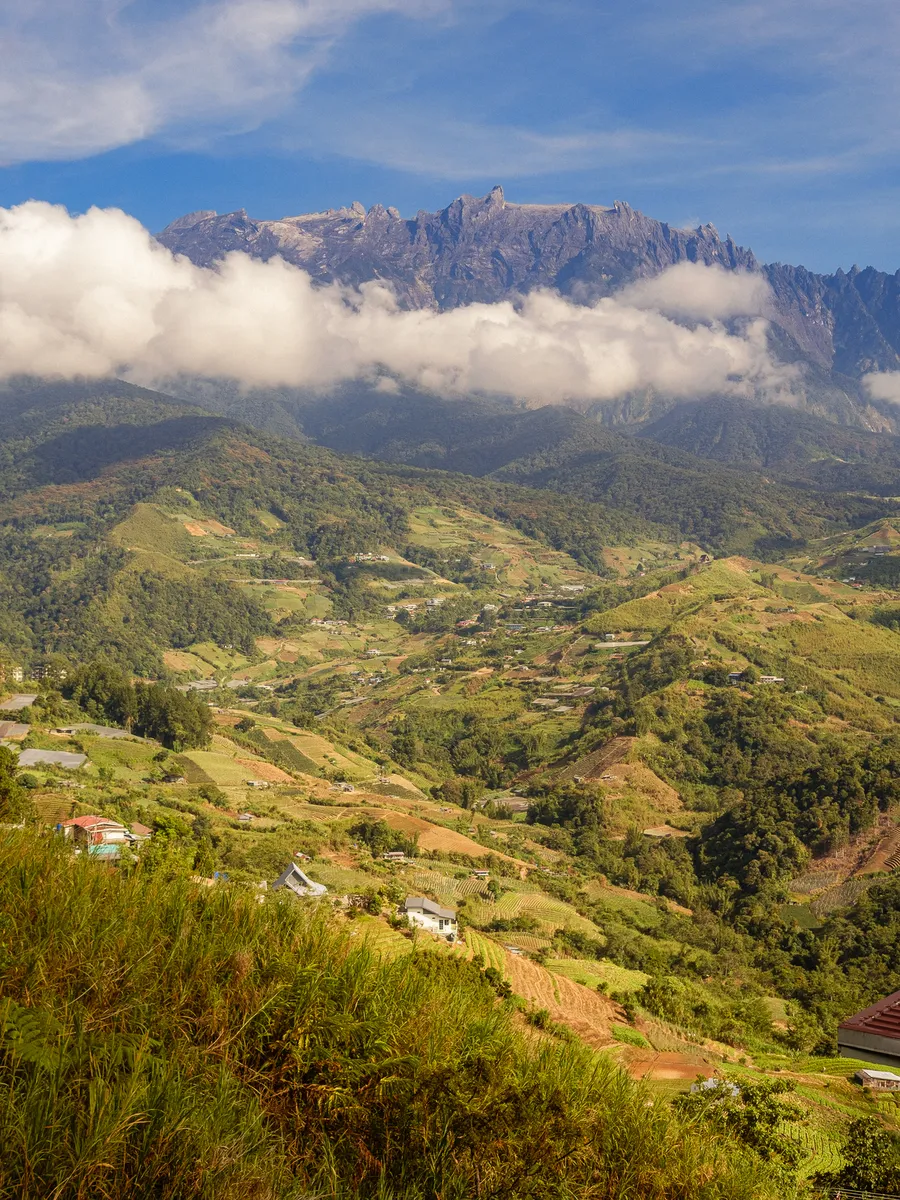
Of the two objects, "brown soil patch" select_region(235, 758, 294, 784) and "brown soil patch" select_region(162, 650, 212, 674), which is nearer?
"brown soil patch" select_region(235, 758, 294, 784)

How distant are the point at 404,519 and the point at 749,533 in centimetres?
7082

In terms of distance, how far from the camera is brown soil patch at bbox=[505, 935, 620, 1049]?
1789 centimetres

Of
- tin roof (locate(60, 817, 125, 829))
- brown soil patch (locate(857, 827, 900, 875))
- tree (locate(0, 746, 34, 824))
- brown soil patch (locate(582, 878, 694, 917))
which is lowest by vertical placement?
brown soil patch (locate(582, 878, 694, 917))

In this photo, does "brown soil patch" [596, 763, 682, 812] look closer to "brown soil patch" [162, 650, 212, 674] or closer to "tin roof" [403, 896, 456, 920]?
"tin roof" [403, 896, 456, 920]

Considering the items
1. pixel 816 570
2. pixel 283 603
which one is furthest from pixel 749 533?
pixel 283 603

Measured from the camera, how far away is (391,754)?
7419 centimetres

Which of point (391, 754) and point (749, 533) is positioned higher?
point (749, 533)

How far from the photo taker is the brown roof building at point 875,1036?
1672 cm

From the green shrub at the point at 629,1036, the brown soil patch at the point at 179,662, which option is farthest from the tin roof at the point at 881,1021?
the brown soil patch at the point at 179,662

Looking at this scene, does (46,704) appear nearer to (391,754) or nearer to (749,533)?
(391,754)

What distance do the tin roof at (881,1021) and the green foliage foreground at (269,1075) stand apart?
1213 centimetres

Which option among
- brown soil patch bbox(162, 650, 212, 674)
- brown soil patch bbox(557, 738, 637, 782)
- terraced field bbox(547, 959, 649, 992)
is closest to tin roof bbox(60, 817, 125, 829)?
terraced field bbox(547, 959, 649, 992)

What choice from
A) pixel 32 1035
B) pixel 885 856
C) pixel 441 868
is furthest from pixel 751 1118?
pixel 885 856

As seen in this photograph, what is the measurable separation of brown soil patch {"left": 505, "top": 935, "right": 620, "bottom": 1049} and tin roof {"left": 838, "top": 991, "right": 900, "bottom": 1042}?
4573 mm
